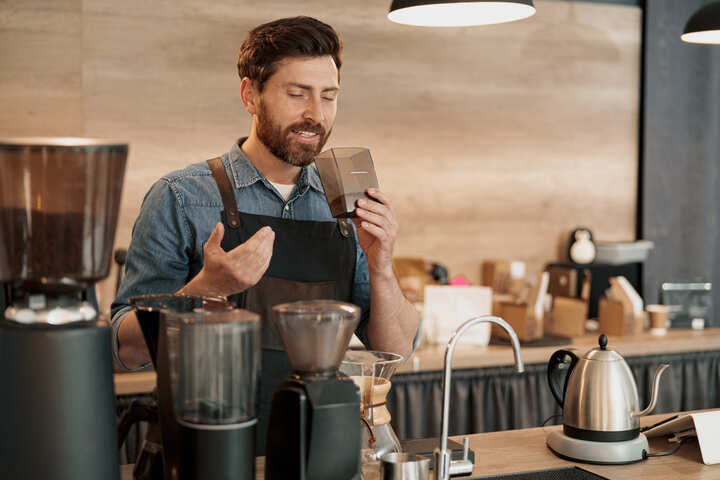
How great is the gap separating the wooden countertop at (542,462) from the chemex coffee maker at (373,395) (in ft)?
0.13

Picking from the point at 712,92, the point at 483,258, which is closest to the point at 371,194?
the point at 483,258

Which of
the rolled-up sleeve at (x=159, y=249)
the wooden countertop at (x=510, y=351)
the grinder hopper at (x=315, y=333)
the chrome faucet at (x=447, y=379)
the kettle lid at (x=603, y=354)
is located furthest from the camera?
the wooden countertop at (x=510, y=351)

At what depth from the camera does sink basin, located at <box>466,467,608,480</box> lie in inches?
62.4

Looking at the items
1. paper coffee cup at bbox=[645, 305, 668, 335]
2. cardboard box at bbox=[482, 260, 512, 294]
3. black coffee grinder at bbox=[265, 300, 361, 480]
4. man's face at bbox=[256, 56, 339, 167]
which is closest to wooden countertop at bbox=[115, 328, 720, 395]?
paper coffee cup at bbox=[645, 305, 668, 335]

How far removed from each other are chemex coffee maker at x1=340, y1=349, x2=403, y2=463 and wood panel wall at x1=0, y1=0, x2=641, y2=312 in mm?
2035

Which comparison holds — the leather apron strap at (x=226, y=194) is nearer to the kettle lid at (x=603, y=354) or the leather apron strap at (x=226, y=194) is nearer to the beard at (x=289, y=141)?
the beard at (x=289, y=141)

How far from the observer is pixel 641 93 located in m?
4.26

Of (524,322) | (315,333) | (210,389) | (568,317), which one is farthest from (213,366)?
(568,317)

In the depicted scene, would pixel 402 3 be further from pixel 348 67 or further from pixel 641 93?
pixel 641 93

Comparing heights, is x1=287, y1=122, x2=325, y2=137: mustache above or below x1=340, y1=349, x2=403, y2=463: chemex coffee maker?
above

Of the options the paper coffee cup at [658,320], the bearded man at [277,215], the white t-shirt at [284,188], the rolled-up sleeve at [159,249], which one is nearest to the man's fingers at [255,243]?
the bearded man at [277,215]

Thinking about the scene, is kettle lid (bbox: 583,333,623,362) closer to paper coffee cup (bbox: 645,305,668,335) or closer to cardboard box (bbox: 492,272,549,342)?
cardboard box (bbox: 492,272,549,342)

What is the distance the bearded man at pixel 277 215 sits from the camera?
1.90 m

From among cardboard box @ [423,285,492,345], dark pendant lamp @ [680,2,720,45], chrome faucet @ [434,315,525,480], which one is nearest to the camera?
chrome faucet @ [434,315,525,480]
